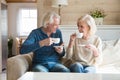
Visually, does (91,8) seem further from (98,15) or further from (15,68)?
(15,68)

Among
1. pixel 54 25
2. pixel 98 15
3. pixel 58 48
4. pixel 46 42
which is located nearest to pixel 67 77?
pixel 46 42

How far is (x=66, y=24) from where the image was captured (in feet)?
14.0

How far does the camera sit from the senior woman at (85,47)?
9.22 feet

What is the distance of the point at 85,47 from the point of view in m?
2.79

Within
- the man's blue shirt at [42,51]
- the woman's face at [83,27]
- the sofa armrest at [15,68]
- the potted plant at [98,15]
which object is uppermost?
the potted plant at [98,15]

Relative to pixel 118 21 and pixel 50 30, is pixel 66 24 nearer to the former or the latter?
pixel 118 21

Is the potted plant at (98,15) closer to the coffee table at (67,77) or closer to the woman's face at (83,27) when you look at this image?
the woman's face at (83,27)

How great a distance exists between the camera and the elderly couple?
→ 109 inches

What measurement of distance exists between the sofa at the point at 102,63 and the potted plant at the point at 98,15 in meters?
0.69

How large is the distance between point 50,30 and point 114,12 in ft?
5.69

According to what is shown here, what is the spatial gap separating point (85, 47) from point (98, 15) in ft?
4.67

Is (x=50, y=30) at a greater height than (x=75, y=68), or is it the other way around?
(x=50, y=30)

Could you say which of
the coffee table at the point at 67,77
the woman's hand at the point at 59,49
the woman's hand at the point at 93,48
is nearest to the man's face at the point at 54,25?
the woman's hand at the point at 59,49

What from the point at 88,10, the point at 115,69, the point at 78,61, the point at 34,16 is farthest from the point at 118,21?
the point at 34,16
